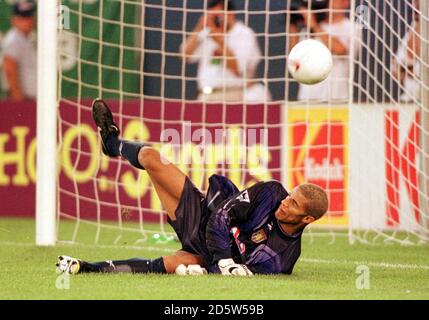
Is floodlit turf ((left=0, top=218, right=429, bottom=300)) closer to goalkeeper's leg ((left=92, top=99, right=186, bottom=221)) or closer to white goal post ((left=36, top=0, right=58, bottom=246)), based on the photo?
white goal post ((left=36, top=0, right=58, bottom=246))

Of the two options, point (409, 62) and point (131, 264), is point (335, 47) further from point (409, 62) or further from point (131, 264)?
point (131, 264)

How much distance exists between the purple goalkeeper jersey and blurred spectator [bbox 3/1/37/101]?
6792 mm

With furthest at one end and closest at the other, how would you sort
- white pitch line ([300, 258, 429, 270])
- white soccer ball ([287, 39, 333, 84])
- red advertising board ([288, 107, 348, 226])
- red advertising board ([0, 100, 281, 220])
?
1. red advertising board ([0, 100, 281, 220])
2. red advertising board ([288, 107, 348, 226])
3. white pitch line ([300, 258, 429, 270])
4. white soccer ball ([287, 39, 333, 84])

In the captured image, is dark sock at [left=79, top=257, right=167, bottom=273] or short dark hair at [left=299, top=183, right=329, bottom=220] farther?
dark sock at [left=79, top=257, right=167, bottom=273]

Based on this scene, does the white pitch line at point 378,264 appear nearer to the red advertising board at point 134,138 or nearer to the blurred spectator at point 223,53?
the red advertising board at point 134,138

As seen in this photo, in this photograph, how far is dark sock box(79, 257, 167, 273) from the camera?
24.6ft

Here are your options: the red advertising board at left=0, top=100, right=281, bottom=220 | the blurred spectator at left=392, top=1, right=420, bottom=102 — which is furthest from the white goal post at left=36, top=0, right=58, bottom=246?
the blurred spectator at left=392, top=1, right=420, bottom=102

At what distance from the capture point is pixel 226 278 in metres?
7.16

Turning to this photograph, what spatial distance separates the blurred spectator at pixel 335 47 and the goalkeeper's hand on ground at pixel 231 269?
4870mm

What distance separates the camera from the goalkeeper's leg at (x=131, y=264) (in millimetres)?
7410

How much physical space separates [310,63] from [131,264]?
195 centimetres

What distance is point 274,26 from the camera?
42.7 feet

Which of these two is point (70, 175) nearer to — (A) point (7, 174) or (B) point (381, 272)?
(A) point (7, 174)
